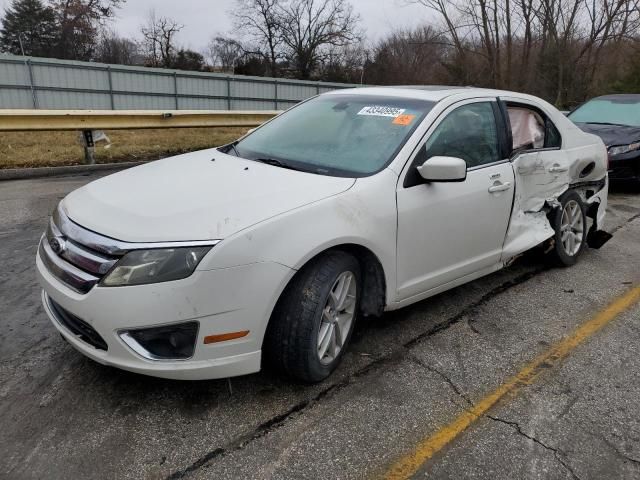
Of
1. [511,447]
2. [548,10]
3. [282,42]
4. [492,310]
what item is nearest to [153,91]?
[548,10]

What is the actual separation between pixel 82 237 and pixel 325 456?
58.8 inches

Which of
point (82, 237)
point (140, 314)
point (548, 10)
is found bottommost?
point (140, 314)

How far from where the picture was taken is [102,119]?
8.80m

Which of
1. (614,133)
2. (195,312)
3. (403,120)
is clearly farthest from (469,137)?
(614,133)

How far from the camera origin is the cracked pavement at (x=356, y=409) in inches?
90.4

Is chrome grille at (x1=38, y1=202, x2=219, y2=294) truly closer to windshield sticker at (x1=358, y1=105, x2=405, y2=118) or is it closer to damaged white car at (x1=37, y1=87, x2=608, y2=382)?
damaged white car at (x1=37, y1=87, x2=608, y2=382)

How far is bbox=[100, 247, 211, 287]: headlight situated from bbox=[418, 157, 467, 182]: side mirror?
142cm

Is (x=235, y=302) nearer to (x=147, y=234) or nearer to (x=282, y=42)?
(x=147, y=234)

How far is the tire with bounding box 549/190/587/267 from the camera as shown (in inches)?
180

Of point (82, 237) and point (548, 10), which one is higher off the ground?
point (548, 10)

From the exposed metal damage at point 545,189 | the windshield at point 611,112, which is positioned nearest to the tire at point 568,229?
the exposed metal damage at point 545,189

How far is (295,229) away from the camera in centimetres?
257

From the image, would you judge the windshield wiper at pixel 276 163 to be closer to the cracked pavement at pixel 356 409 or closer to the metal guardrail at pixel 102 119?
the cracked pavement at pixel 356 409

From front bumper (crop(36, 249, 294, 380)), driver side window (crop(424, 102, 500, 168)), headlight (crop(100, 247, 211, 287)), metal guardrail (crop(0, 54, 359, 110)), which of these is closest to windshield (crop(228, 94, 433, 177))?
driver side window (crop(424, 102, 500, 168))
